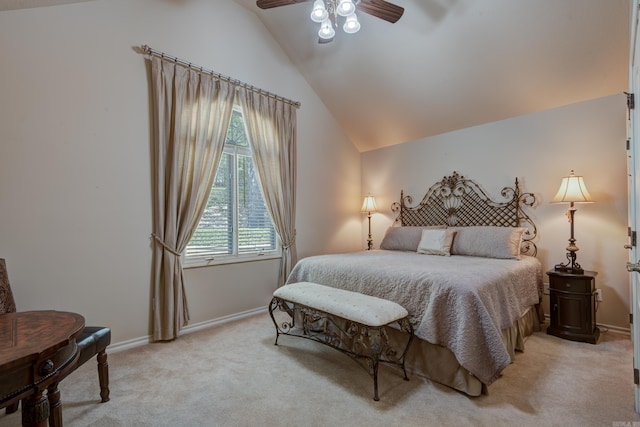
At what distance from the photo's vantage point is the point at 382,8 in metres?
2.32

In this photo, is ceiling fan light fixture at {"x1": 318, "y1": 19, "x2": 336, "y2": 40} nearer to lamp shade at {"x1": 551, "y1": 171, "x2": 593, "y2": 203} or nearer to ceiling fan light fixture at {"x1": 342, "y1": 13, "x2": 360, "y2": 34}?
ceiling fan light fixture at {"x1": 342, "y1": 13, "x2": 360, "y2": 34}

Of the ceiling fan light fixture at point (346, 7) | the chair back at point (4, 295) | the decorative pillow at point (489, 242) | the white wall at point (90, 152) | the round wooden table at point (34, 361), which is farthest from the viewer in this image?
the decorative pillow at point (489, 242)

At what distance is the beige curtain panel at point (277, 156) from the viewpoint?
12.1 ft

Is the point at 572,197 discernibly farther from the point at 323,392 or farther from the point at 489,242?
the point at 323,392

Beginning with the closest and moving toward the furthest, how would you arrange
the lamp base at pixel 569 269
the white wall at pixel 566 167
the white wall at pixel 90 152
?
1. the white wall at pixel 90 152
2. the lamp base at pixel 569 269
3. the white wall at pixel 566 167

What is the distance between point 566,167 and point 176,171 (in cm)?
406

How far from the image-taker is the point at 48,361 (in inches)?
42.3

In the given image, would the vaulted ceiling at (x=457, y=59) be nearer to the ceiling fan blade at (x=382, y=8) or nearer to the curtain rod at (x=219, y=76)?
the curtain rod at (x=219, y=76)

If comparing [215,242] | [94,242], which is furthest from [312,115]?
[94,242]

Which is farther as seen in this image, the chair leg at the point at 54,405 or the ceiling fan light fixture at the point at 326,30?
the ceiling fan light fixture at the point at 326,30

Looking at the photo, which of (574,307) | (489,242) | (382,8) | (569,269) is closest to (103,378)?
(382,8)

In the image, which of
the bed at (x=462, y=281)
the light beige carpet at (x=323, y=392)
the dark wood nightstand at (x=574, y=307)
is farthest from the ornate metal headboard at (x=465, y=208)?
the light beige carpet at (x=323, y=392)

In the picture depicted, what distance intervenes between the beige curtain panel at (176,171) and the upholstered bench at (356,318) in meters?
1.09

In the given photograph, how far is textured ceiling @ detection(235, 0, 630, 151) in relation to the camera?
8.86ft
